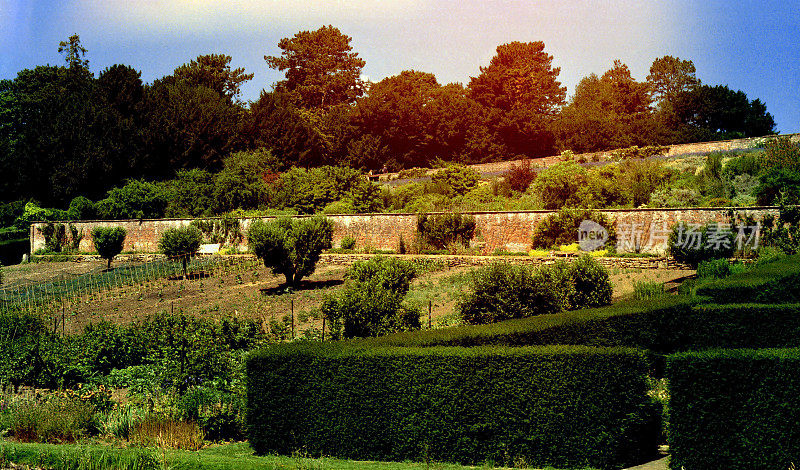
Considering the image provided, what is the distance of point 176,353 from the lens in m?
10.5

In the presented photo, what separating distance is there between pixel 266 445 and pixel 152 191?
35.4m

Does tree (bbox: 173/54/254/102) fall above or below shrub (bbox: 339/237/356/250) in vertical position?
above

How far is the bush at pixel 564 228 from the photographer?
23375 millimetres

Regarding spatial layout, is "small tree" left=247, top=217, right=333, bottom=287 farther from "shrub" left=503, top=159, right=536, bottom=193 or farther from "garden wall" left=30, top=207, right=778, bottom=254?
"shrub" left=503, top=159, right=536, bottom=193

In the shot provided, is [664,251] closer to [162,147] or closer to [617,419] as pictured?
[617,419]

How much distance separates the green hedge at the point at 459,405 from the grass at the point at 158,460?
26 centimetres

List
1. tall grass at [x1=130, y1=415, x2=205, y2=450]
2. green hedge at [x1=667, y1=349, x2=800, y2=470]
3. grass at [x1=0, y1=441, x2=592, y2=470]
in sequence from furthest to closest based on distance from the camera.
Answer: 1. tall grass at [x1=130, y1=415, x2=205, y2=450]
2. grass at [x1=0, y1=441, x2=592, y2=470]
3. green hedge at [x1=667, y1=349, x2=800, y2=470]

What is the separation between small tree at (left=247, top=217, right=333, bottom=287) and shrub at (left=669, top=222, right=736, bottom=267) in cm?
1088

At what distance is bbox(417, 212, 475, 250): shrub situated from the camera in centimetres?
2623

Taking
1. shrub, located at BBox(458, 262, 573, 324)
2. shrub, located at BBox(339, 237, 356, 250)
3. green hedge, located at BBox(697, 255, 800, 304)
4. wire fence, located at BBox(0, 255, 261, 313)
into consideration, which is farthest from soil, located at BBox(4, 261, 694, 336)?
green hedge, located at BBox(697, 255, 800, 304)

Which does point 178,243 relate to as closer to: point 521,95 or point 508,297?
point 508,297

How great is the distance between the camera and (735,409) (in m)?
6.59

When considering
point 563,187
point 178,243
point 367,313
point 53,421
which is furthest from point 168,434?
point 563,187

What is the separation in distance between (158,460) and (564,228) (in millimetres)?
19242
